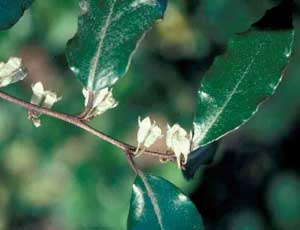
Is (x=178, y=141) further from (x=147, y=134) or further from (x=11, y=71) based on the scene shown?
(x=11, y=71)

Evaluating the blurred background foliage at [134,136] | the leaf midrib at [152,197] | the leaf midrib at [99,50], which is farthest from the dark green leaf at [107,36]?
the blurred background foliage at [134,136]

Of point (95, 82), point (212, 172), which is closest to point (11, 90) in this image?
point (212, 172)

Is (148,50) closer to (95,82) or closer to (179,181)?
(179,181)

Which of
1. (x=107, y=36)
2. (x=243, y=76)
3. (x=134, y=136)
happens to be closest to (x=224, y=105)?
(x=243, y=76)

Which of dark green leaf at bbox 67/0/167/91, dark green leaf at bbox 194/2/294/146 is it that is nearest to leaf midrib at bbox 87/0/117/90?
dark green leaf at bbox 67/0/167/91

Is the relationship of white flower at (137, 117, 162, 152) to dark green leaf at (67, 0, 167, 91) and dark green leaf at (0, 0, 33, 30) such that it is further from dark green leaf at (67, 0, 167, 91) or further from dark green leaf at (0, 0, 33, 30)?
dark green leaf at (0, 0, 33, 30)
